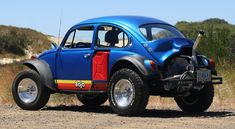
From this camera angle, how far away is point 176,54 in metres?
11.4

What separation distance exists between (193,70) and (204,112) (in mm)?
1406

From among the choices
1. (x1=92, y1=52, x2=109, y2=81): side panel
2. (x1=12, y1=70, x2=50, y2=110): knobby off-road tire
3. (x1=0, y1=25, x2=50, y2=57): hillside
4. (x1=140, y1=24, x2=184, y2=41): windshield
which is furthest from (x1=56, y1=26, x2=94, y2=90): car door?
(x1=0, y1=25, x2=50, y2=57): hillside

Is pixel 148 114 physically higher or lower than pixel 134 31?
lower

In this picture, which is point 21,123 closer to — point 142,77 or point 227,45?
point 142,77

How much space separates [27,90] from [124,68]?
2.76 m

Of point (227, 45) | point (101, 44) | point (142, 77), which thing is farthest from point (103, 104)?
point (227, 45)

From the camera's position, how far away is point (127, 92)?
37.7ft

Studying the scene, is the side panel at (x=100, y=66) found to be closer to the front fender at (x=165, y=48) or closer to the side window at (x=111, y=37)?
the side window at (x=111, y=37)

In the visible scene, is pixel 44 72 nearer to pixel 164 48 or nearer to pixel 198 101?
pixel 164 48

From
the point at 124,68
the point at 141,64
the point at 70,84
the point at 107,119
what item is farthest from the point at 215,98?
the point at 107,119

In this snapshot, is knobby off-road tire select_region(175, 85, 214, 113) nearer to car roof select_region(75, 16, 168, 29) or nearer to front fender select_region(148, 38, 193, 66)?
front fender select_region(148, 38, 193, 66)

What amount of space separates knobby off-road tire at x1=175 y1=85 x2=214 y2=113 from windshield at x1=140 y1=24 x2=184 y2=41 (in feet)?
3.86

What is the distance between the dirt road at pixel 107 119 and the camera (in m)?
9.99

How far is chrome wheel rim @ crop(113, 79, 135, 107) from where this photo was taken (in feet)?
37.3
